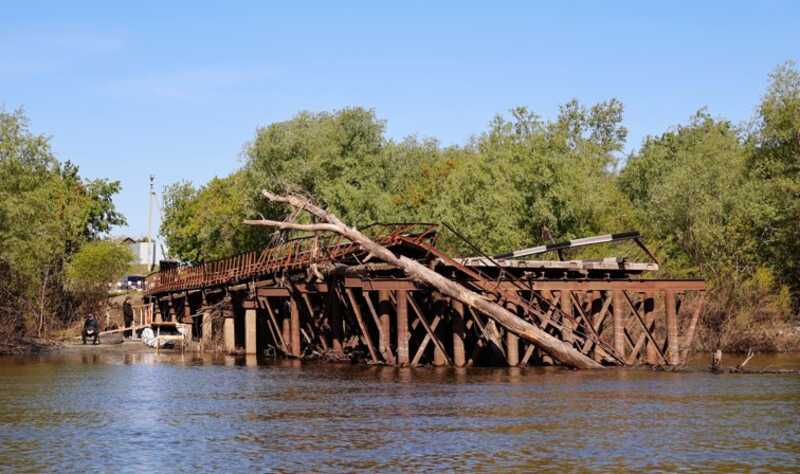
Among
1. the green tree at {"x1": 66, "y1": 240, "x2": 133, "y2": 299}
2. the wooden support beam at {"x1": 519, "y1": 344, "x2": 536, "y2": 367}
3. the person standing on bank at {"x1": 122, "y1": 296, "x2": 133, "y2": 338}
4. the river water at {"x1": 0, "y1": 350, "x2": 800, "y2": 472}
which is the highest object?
the green tree at {"x1": 66, "y1": 240, "x2": 133, "y2": 299}

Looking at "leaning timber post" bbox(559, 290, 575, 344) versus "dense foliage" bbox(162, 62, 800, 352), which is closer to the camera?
"leaning timber post" bbox(559, 290, 575, 344)

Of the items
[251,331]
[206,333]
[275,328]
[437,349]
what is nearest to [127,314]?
[206,333]

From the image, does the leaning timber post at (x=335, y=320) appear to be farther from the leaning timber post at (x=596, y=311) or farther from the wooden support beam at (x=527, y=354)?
the leaning timber post at (x=596, y=311)

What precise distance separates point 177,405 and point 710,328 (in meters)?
31.7

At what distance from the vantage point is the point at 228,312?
172ft

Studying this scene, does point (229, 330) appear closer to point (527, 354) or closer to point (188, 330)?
point (188, 330)

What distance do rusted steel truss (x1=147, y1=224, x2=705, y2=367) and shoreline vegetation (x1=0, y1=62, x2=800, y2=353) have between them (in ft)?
10.7

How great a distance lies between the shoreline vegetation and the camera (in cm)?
5538

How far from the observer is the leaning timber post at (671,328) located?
128 ft

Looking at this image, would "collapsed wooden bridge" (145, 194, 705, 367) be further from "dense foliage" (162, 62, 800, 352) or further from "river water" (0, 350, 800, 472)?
"dense foliage" (162, 62, 800, 352)

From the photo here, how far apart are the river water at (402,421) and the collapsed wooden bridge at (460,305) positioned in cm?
171

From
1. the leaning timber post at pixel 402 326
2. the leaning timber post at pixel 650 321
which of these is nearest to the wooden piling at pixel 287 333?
the leaning timber post at pixel 402 326

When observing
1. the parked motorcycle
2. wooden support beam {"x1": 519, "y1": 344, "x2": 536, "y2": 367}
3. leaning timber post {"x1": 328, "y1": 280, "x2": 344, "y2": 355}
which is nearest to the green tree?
the parked motorcycle

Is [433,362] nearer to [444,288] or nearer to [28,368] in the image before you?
[444,288]
